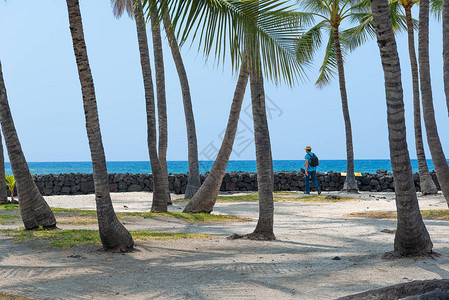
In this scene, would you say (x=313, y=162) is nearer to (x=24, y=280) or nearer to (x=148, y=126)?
(x=148, y=126)

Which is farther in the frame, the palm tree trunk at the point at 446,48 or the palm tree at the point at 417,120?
the palm tree at the point at 417,120

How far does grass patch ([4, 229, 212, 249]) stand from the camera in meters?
7.00

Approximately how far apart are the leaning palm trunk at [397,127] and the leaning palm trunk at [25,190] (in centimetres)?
610

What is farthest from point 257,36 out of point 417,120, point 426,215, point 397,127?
point 417,120

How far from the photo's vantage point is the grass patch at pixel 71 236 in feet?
23.0

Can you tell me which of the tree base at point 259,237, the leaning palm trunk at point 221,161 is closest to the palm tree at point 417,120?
the leaning palm trunk at point 221,161

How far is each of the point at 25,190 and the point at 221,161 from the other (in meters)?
4.59

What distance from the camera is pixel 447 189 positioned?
10.6m

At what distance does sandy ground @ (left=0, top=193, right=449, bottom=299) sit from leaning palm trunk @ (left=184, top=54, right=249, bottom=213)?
115 inches

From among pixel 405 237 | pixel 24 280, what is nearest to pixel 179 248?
pixel 24 280

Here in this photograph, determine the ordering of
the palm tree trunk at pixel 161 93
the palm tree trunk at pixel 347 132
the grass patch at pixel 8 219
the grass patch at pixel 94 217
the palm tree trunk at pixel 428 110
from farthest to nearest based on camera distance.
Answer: the palm tree trunk at pixel 347 132 < the palm tree trunk at pixel 161 93 < the palm tree trunk at pixel 428 110 < the grass patch at pixel 94 217 < the grass patch at pixel 8 219

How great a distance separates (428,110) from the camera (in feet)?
36.1

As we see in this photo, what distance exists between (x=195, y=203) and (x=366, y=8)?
1407cm

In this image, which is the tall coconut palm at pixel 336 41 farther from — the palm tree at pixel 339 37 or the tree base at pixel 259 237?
the tree base at pixel 259 237
